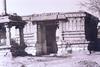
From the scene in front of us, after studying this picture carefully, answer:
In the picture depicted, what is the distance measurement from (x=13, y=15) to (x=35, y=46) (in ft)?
12.1

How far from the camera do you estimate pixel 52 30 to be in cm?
2906

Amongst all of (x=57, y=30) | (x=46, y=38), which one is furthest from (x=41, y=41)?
(x=57, y=30)

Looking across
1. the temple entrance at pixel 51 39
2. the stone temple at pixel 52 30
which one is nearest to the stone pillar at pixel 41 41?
the stone temple at pixel 52 30

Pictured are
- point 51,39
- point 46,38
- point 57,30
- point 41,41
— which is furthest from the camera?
point 51,39

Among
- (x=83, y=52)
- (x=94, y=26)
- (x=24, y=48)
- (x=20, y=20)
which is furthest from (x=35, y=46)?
(x=94, y=26)

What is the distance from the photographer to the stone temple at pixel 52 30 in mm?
25250

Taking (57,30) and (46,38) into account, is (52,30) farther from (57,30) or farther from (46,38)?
(57,30)

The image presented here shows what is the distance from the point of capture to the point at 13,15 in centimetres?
2636

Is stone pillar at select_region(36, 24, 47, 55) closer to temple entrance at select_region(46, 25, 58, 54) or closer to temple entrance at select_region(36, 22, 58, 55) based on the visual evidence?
temple entrance at select_region(36, 22, 58, 55)

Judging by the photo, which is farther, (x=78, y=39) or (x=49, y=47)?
(x=49, y=47)

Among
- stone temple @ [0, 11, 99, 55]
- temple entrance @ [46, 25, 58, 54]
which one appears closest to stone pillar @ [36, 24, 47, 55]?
stone temple @ [0, 11, 99, 55]

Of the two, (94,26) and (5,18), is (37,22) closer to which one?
(5,18)

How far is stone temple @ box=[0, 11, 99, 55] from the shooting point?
25.2 meters

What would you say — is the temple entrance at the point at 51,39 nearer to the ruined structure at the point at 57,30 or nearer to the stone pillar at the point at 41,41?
the ruined structure at the point at 57,30
